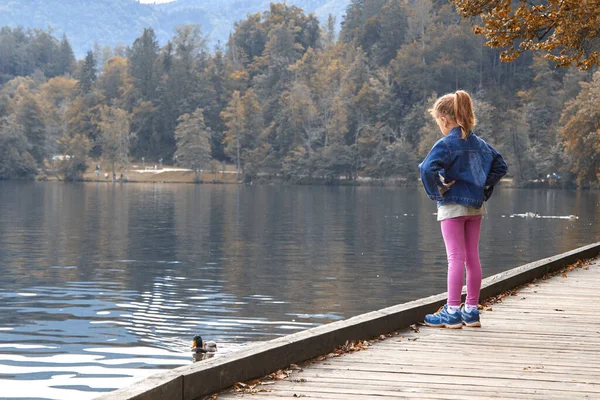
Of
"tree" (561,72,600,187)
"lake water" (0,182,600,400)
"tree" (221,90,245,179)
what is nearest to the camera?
"lake water" (0,182,600,400)

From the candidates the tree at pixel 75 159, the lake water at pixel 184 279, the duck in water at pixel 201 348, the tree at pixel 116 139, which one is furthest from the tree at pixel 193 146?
the duck in water at pixel 201 348

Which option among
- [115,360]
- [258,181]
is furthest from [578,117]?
[258,181]

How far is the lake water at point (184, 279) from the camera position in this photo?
12.4 metres

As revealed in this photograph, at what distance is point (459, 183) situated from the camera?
26.4 ft

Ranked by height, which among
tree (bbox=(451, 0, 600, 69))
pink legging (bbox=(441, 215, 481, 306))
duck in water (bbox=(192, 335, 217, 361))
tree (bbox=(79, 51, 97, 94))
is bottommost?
duck in water (bbox=(192, 335, 217, 361))

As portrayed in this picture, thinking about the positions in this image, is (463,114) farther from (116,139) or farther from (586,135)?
(116,139)

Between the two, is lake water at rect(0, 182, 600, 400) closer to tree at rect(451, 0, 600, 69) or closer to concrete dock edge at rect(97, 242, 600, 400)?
concrete dock edge at rect(97, 242, 600, 400)

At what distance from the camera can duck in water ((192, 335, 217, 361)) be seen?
8781 mm

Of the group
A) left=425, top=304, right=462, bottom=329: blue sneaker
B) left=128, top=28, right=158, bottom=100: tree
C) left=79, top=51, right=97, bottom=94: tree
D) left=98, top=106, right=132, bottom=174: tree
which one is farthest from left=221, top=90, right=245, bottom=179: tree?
left=425, top=304, right=462, bottom=329: blue sneaker

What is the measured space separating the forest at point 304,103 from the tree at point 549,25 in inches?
3330

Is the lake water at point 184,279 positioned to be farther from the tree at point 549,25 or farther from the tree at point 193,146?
the tree at point 193,146

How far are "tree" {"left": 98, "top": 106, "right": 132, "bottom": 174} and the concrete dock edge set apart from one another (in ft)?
449

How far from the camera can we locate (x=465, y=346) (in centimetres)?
741

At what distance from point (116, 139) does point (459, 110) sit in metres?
138
